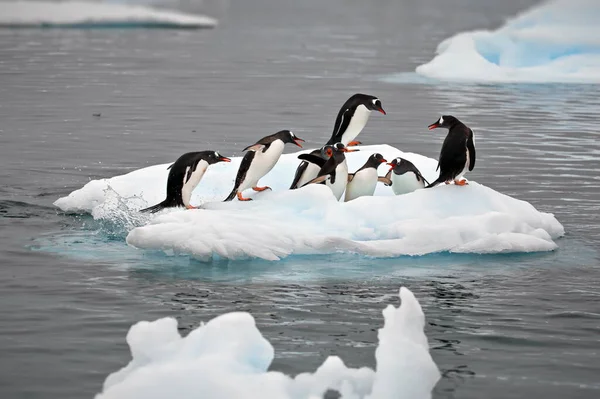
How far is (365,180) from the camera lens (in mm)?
12180

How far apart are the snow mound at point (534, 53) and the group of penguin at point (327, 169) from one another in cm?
2046

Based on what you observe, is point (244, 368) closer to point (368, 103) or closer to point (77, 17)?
point (368, 103)

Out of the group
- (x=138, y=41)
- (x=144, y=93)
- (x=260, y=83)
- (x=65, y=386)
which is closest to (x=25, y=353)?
(x=65, y=386)

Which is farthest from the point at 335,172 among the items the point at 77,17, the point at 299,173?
the point at 77,17

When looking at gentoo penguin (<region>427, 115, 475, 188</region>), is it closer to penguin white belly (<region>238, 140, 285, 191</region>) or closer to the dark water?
the dark water

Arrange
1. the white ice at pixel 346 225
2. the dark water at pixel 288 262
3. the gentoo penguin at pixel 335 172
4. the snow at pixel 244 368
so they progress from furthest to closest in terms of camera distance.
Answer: the gentoo penguin at pixel 335 172, the white ice at pixel 346 225, the dark water at pixel 288 262, the snow at pixel 244 368

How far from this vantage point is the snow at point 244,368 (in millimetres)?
6133

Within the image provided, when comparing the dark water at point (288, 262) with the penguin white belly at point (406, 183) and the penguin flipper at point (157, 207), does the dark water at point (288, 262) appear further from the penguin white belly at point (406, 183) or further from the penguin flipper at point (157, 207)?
the penguin white belly at point (406, 183)

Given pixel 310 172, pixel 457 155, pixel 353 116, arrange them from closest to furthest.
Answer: pixel 457 155 < pixel 310 172 < pixel 353 116

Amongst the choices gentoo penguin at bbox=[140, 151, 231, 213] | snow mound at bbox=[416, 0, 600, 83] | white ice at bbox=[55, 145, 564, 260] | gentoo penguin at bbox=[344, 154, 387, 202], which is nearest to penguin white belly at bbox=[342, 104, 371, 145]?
gentoo penguin at bbox=[344, 154, 387, 202]

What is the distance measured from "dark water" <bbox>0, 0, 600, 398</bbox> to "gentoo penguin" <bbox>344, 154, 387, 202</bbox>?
1.66 meters

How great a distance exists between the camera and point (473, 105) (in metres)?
26.2

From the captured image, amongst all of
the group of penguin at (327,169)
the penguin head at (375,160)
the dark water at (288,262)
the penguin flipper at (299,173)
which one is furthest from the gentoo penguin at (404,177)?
the dark water at (288,262)

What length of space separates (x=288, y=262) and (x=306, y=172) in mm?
1991
